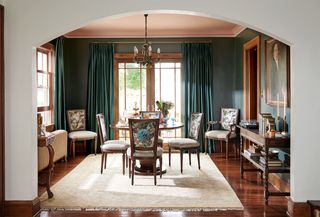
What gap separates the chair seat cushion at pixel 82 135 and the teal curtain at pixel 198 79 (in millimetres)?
2107

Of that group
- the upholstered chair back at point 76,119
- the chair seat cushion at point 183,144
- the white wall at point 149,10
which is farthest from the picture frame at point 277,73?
the upholstered chair back at point 76,119

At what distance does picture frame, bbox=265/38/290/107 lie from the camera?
4966 mm

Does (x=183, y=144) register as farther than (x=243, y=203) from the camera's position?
Yes

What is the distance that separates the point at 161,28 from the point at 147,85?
1.33 m

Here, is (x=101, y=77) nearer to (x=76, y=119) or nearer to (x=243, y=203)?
(x=76, y=119)

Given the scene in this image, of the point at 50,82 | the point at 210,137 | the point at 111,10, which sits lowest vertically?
the point at 210,137

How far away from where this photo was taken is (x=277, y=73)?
543 centimetres

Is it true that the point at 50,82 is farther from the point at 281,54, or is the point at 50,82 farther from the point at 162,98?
the point at 281,54

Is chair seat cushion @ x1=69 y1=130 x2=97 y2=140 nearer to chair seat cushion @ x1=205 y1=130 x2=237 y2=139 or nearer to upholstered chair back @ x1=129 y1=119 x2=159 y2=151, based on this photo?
chair seat cushion @ x1=205 y1=130 x2=237 y2=139

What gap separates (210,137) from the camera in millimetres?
7824

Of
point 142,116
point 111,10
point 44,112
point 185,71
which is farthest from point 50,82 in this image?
point 111,10

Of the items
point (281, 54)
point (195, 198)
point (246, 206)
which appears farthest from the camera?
point (281, 54)

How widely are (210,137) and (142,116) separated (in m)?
1.75

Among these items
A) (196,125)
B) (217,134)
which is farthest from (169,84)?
(196,125)
